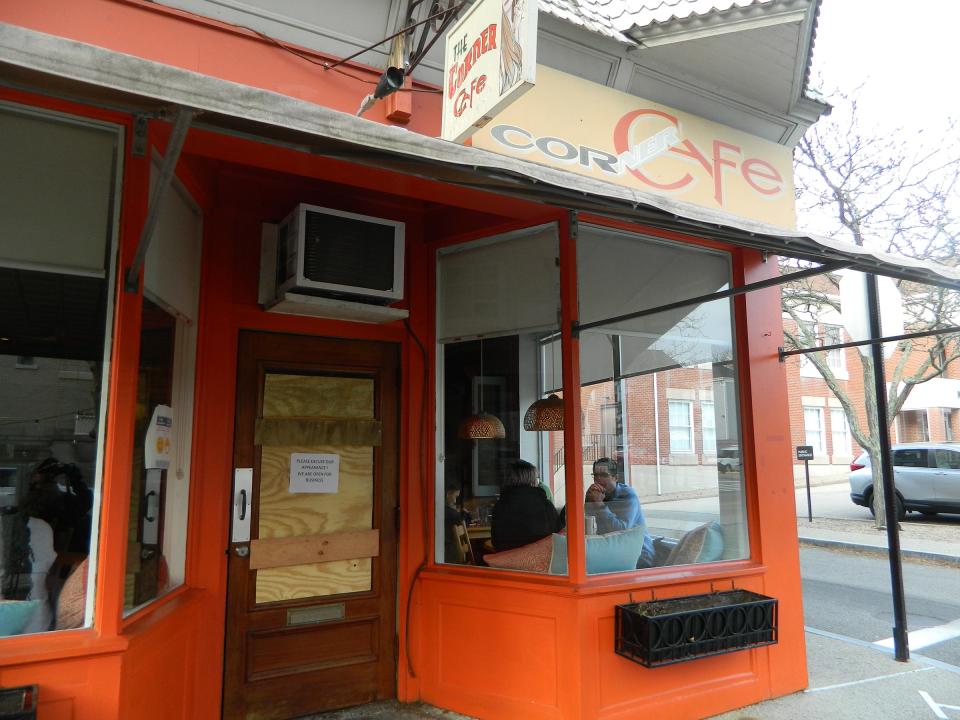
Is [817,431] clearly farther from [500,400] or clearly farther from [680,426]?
[500,400]

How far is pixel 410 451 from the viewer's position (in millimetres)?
4402

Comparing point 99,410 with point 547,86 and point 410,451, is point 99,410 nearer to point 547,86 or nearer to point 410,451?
point 410,451

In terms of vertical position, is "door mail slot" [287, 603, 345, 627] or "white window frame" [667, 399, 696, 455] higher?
"white window frame" [667, 399, 696, 455]

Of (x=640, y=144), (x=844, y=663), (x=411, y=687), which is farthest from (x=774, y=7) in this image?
(x=411, y=687)

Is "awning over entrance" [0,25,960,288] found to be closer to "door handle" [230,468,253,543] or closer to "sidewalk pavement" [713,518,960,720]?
"door handle" [230,468,253,543]

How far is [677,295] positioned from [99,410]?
11.7 ft

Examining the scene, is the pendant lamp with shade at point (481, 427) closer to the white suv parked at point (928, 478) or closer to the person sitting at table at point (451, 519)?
the person sitting at table at point (451, 519)

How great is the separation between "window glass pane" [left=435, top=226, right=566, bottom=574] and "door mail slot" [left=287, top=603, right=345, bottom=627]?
2.27 ft

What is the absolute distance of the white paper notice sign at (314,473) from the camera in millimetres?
4125

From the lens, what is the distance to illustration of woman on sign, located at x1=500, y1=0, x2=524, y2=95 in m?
2.97

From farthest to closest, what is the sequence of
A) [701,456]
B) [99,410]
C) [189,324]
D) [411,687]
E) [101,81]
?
1. [701,456]
2. [411,687]
3. [189,324]
4. [99,410]
5. [101,81]

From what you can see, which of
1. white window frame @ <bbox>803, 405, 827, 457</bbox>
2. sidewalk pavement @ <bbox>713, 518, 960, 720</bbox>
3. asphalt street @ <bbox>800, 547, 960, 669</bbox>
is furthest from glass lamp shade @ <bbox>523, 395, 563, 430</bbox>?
white window frame @ <bbox>803, 405, 827, 457</bbox>

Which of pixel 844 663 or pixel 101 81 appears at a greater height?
pixel 101 81

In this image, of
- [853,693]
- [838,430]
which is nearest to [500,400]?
[853,693]
